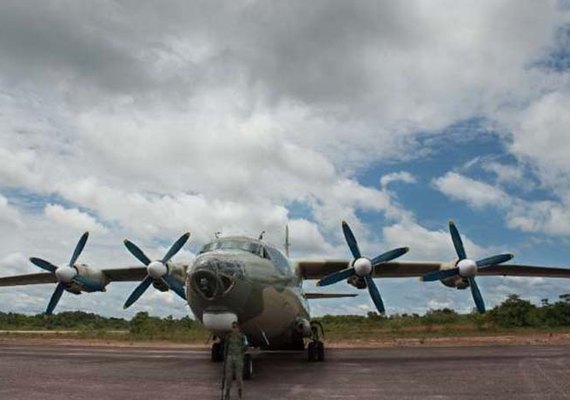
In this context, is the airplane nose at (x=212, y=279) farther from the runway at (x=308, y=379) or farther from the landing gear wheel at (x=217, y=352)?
the landing gear wheel at (x=217, y=352)

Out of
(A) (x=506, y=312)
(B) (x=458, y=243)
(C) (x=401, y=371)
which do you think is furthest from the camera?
(A) (x=506, y=312)

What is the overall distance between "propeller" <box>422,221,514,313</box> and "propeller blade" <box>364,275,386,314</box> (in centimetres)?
322

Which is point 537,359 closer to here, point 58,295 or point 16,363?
point 16,363

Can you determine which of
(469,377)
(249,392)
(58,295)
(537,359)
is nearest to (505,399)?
(469,377)

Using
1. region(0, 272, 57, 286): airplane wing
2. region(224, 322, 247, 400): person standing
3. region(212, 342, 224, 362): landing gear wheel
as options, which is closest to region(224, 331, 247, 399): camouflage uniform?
region(224, 322, 247, 400): person standing

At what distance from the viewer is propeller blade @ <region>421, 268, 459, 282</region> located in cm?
2420

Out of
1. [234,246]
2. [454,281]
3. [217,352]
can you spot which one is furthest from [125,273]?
[454,281]

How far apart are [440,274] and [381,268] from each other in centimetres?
300

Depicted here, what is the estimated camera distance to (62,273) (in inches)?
1039

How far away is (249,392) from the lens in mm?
11375

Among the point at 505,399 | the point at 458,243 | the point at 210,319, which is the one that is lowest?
the point at 505,399

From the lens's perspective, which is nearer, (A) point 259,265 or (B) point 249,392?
(B) point 249,392

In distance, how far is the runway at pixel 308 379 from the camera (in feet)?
35.0

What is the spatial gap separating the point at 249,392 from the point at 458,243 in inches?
642
